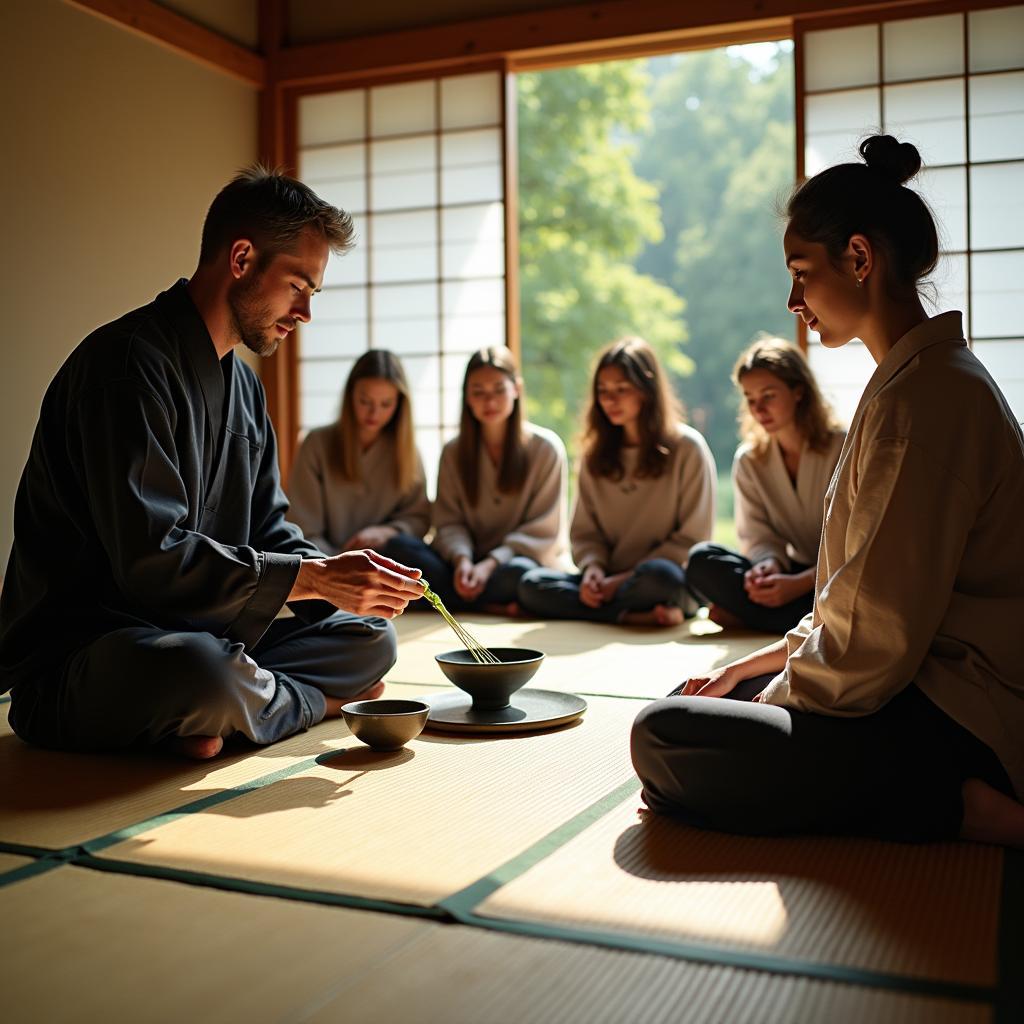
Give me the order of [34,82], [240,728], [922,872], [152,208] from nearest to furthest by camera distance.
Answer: [922,872] → [240,728] → [34,82] → [152,208]

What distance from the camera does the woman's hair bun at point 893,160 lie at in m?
1.97

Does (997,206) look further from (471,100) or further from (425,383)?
(425,383)

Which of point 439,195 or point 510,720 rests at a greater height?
point 439,195

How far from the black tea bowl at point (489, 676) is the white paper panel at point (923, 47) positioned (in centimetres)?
355

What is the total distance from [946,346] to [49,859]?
1.69 metres

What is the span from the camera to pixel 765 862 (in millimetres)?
1833

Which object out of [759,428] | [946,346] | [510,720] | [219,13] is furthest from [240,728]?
[219,13]

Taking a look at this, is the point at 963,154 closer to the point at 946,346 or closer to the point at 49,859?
the point at 946,346

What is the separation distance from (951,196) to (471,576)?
2599mm

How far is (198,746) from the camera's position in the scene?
2.49 meters

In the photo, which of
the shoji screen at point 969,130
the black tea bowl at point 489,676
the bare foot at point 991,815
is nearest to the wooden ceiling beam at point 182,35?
the shoji screen at point 969,130

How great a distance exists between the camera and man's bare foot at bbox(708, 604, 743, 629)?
438 cm

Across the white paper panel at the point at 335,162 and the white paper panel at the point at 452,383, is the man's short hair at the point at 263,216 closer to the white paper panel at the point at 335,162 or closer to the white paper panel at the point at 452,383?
the white paper panel at the point at 452,383

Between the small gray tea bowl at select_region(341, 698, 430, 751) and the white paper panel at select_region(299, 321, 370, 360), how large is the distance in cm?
392
